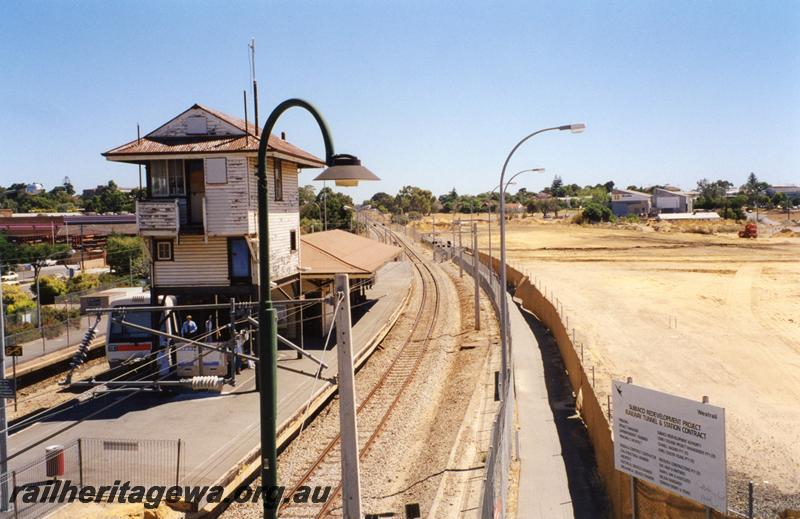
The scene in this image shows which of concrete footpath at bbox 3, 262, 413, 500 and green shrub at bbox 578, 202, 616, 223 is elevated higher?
green shrub at bbox 578, 202, 616, 223

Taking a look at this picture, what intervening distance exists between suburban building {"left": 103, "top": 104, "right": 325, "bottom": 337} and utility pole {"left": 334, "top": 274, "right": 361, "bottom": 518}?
51.7ft

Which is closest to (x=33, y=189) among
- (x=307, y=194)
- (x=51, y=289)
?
(x=51, y=289)

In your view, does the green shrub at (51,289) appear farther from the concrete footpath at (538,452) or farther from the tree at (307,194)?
the tree at (307,194)

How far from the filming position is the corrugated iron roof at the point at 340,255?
1133 inches

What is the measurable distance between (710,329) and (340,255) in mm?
20855

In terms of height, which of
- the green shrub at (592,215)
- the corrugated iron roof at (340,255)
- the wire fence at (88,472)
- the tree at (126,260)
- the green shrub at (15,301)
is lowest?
the wire fence at (88,472)

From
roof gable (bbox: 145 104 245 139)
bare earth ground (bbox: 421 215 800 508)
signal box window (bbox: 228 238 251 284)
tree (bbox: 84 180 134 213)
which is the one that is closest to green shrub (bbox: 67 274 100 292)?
roof gable (bbox: 145 104 245 139)

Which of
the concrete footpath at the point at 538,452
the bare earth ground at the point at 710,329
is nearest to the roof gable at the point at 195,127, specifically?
the concrete footpath at the point at 538,452

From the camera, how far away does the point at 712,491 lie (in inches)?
372

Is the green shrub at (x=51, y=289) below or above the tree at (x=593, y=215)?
below

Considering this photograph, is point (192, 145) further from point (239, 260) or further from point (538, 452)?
point (538, 452)

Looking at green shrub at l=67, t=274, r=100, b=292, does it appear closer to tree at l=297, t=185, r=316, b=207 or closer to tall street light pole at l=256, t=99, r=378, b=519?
tall street light pole at l=256, t=99, r=378, b=519

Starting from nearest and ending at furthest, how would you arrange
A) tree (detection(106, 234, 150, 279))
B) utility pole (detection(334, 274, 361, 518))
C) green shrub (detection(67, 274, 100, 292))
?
utility pole (detection(334, 274, 361, 518)) < green shrub (detection(67, 274, 100, 292)) < tree (detection(106, 234, 150, 279))

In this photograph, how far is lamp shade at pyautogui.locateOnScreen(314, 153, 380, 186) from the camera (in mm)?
6723
